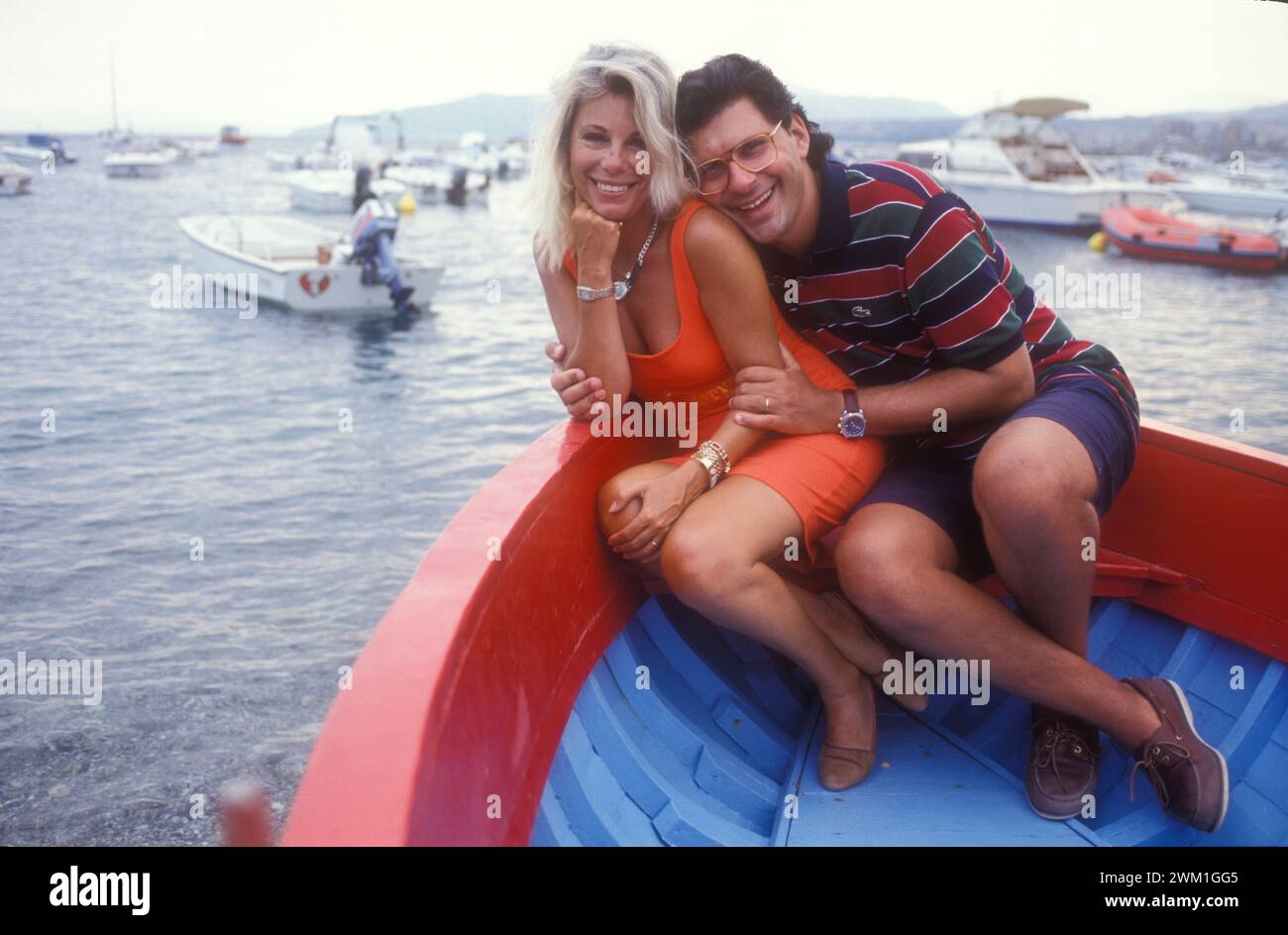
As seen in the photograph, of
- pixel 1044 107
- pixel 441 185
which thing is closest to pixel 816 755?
pixel 1044 107

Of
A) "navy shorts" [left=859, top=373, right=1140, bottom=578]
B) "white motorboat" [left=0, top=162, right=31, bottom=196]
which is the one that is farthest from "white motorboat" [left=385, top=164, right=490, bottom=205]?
"navy shorts" [left=859, top=373, right=1140, bottom=578]

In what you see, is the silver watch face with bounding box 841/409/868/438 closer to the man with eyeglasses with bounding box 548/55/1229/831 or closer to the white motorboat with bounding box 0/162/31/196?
the man with eyeglasses with bounding box 548/55/1229/831

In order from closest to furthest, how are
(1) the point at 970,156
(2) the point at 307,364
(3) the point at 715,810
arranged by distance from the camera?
(3) the point at 715,810 < (2) the point at 307,364 < (1) the point at 970,156

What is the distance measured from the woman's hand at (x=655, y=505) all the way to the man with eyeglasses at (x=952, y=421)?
190mm

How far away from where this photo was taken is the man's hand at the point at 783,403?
7.36 ft

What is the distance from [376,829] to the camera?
1.14 metres

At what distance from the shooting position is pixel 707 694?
2486mm

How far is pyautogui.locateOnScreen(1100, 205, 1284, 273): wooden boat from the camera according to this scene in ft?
66.5

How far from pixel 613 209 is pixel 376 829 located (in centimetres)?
151

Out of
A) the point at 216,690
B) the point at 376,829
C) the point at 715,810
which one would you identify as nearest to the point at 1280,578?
the point at 715,810

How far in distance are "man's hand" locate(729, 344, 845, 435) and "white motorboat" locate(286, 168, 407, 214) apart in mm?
28440

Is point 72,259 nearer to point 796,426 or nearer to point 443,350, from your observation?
point 443,350
